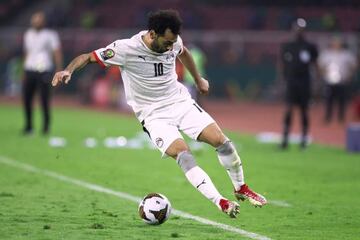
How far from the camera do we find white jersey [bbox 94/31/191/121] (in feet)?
32.8

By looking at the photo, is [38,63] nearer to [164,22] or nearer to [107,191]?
[107,191]

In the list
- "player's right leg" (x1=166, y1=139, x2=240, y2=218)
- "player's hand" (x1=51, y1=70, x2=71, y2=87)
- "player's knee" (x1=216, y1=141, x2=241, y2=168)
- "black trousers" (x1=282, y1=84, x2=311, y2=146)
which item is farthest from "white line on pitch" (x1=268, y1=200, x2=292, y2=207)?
"black trousers" (x1=282, y1=84, x2=311, y2=146)

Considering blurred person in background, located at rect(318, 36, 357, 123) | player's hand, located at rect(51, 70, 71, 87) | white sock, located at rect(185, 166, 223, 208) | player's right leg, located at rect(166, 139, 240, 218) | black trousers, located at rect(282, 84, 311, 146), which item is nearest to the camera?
player's right leg, located at rect(166, 139, 240, 218)

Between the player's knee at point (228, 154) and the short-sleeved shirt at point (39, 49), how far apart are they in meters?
10.7

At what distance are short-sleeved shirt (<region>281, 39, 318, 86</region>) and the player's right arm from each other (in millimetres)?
9445

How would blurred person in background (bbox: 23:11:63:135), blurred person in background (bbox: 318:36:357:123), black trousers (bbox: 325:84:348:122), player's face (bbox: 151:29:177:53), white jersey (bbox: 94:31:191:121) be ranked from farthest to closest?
blurred person in background (bbox: 318:36:357:123) → black trousers (bbox: 325:84:348:122) → blurred person in background (bbox: 23:11:63:135) → white jersey (bbox: 94:31:191:121) → player's face (bbox: 151:29:177:53)

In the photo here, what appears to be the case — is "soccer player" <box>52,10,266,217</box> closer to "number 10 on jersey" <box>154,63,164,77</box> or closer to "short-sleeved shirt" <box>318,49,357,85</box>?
"number 10 on jersey" <box>154,63,164,77</box>

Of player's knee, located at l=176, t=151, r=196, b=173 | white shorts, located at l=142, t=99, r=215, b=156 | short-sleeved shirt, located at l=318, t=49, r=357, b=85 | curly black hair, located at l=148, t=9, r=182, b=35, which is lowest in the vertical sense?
short-sleeved shirt, located at l=318, t=49, r=357, b=85

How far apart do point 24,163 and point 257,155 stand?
14.5ft

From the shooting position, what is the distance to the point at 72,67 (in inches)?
383

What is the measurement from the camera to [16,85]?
37375 mm

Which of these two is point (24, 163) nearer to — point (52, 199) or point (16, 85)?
point (52, 199)

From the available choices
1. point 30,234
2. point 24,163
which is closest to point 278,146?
point 24,163

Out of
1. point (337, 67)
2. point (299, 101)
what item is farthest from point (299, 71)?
point (337, 67)
